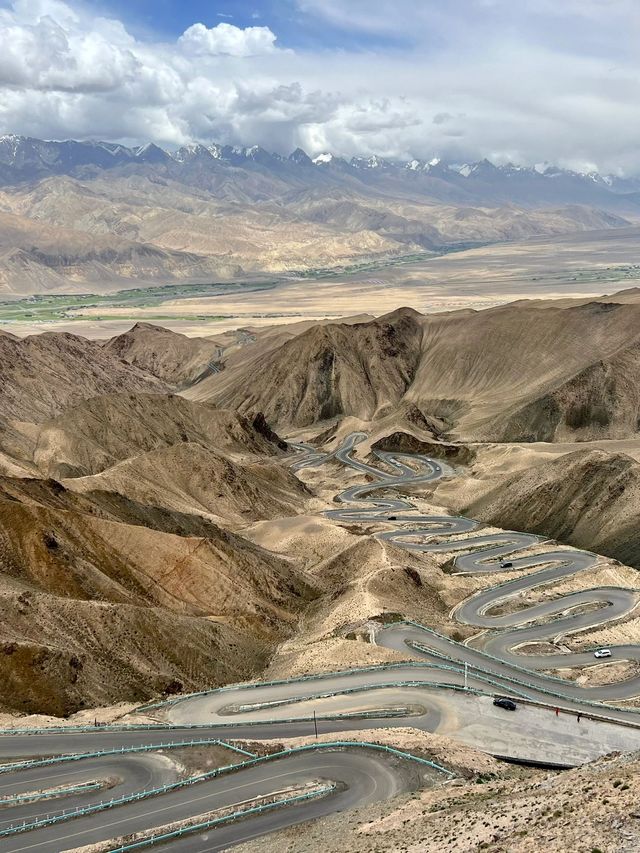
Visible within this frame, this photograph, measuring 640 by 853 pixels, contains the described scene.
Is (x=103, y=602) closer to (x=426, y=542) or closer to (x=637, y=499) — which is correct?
(x=426, y=542)

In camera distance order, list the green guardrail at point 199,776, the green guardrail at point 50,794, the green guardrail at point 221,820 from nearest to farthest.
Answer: the green guardrail at point 221,820, the green guardrail at point 199,776, the green guardrail at point 50,794

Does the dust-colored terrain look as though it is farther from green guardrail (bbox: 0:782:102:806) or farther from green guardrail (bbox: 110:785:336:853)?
green guardrail (bbox: 0:782:102:806)

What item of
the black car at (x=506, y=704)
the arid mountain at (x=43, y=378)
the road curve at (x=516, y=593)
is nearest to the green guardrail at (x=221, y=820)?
the black car at (x=506, y=704)

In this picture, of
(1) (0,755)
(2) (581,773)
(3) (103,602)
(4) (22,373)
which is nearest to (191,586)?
(3) (103,602)

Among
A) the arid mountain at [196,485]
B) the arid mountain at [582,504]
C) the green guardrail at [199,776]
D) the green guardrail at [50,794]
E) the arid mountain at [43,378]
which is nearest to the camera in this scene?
the green guardrail at [199,776]

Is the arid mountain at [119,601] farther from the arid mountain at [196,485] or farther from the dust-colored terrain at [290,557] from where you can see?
the arid mountain at [196,485]
